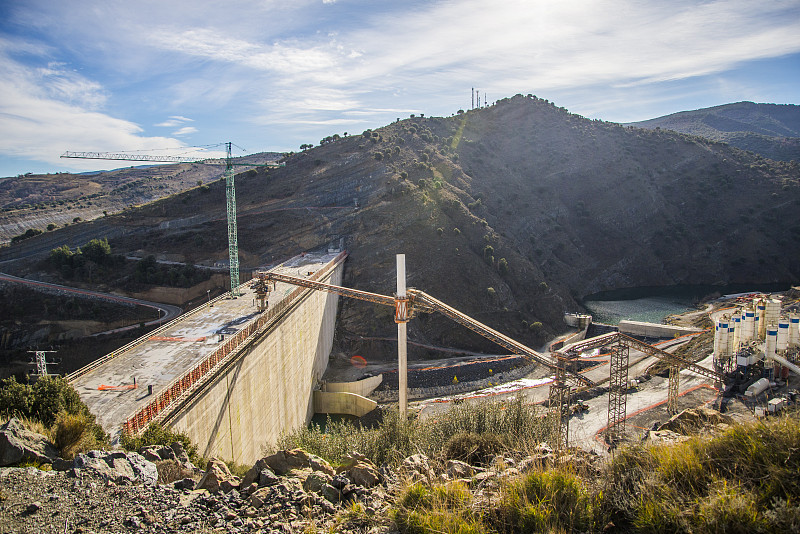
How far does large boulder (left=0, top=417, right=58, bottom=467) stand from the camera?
973 centimetres

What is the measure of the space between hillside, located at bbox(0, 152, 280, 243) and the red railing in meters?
64.2

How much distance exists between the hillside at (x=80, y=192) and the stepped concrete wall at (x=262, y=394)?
59850mm

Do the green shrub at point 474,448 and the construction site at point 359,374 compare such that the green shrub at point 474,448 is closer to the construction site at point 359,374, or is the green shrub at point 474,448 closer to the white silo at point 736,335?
the construction site at point 359,374

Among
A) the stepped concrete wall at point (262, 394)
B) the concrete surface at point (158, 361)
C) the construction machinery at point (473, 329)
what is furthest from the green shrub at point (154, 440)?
the construction machinery at point (473, 329)

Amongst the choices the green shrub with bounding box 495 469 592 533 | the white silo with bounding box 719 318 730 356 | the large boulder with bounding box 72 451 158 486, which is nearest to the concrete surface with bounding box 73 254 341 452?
the large boulder with bounding box 72 451 158 486

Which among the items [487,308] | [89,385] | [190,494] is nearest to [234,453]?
[89,385]

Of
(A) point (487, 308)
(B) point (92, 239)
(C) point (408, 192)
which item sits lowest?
(A) point (487, 308)

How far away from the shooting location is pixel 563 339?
52.8 metres

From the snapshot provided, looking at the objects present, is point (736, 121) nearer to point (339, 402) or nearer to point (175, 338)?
point (339, 402)

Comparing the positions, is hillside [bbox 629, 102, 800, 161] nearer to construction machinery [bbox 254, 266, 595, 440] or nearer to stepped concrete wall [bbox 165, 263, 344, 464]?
construction machinery [bbox 254, 266, 595, 440]

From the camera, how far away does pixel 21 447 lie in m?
9.95

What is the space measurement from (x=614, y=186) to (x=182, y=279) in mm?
81071

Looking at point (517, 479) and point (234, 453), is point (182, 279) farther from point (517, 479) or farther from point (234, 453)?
point (517, 479)

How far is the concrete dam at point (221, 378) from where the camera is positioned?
18672 millimetres
